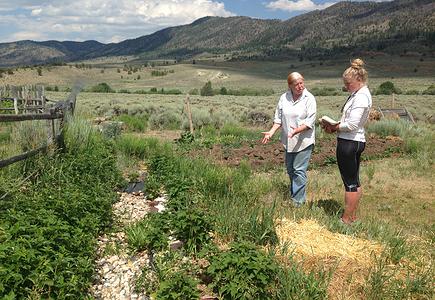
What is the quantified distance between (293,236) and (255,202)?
1.44 m

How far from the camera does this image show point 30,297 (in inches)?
127

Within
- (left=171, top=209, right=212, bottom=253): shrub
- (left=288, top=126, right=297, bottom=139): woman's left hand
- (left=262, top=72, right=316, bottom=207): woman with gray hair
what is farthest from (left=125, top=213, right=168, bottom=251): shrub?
(left=288, top=126, right=297, bottom=139): woman's left hand

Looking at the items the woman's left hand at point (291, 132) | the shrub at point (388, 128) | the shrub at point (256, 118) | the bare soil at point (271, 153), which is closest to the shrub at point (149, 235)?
the woman's left hand at point (291, 132)

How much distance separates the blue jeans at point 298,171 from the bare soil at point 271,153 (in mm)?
3720

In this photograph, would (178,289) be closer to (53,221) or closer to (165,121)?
(53,221)

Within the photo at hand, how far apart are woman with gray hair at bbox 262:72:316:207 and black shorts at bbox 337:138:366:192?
0.62 metres

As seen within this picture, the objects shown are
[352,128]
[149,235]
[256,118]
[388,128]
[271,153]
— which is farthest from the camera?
[256,118]

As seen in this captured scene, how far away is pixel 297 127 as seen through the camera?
19.0 ft

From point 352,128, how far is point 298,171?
120 cm

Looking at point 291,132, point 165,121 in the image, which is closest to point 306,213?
point 291,132

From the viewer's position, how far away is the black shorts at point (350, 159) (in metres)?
5.18

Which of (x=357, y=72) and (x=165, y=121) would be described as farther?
(x=165, y=121)

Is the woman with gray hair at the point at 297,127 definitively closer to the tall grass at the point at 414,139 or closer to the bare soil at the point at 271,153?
the bare soil at the point at 271,153

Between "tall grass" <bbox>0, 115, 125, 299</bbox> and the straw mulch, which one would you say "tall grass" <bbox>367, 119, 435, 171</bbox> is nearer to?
the straw mulch
